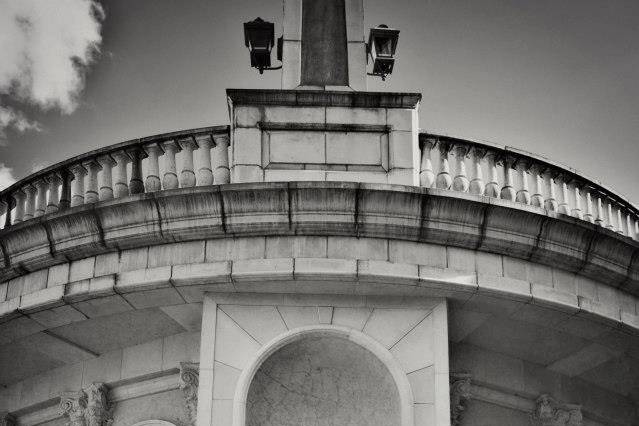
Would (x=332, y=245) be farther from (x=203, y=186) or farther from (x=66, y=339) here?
(x=66, y=339)

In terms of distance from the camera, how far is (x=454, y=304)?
16578mm

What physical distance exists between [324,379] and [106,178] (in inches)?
181

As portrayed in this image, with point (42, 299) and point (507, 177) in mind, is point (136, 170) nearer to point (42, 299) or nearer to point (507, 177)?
point (42, 299)

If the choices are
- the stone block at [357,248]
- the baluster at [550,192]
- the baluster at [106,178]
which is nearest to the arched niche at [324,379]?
the stone block at [357,248]

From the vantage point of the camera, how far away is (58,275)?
1688 centimetres

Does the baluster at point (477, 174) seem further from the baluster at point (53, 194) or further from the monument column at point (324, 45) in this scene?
the baluster at point (53, 194)

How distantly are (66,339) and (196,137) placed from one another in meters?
3.75

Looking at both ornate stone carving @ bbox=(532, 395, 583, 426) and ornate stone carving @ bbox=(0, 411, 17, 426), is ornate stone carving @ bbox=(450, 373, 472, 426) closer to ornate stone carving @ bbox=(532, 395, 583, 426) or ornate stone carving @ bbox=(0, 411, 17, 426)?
ornate stone carving @ bbox=(532, 395, 583, 426)

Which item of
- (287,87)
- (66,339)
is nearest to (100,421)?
(66,339)

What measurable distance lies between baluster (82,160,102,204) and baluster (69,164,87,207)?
0.09 meters

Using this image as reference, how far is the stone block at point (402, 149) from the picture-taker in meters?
17.1

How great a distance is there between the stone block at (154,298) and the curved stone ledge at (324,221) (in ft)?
2.34

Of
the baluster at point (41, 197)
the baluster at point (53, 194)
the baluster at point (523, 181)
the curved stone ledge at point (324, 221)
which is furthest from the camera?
the baluster at point (41, 197)

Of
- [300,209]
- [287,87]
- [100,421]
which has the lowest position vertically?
[100,421]
